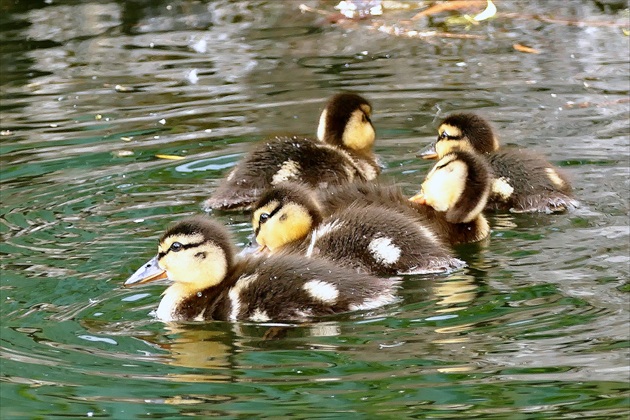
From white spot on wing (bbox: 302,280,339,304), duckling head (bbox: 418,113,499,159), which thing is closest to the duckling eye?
white spot on wing (bbox: 302,280,339,304)

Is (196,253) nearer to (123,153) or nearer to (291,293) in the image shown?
(291,293)

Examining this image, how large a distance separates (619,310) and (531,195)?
148cm

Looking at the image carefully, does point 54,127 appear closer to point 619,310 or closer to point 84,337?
point 84,337

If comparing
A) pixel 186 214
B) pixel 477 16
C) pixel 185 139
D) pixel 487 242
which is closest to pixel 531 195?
pixel 487 242

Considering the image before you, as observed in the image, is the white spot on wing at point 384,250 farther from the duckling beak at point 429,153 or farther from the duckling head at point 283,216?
the duckling beak at point 429,153

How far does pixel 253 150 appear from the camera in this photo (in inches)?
240

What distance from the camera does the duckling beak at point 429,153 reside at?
6344 millimetres

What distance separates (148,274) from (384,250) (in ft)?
2.94

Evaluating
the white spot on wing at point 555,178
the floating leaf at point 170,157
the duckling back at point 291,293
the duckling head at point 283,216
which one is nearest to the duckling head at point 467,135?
the white spot on wing at point 555,178

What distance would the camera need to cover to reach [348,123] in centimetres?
659

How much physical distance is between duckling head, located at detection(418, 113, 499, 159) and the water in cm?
27

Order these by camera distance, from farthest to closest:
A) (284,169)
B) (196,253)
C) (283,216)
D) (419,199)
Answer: (284,169)
(419,199)
(283,216)
(196,253)

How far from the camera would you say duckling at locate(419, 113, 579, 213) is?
576 centimetres

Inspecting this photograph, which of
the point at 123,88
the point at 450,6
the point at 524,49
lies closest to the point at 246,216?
the point at 123,88
